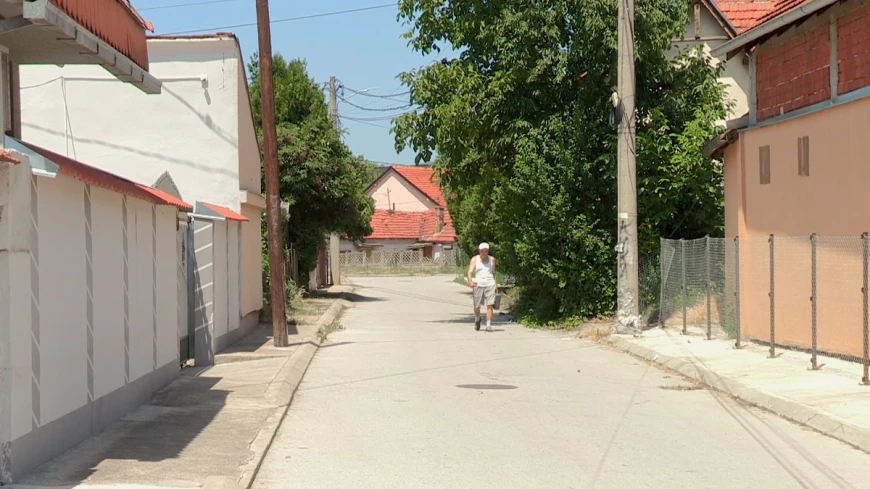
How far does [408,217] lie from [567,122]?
6258cm

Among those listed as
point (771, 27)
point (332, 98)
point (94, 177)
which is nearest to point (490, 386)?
point (94, 177)

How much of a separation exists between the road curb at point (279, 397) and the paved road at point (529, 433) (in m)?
0.11

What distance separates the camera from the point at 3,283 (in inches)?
269

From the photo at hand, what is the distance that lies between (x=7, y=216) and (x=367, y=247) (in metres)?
75.1

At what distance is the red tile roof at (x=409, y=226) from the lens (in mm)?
81312

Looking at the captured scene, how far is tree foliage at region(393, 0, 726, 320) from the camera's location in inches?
867

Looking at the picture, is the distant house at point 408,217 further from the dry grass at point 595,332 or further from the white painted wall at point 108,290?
the white painted wall at point 108,290

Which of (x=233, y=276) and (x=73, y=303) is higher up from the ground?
(x=73, y=303)

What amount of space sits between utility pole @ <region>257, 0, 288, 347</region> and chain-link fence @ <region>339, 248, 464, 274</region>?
180 feet

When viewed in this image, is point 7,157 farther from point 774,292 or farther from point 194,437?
point 774,292

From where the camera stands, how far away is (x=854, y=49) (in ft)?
47.4

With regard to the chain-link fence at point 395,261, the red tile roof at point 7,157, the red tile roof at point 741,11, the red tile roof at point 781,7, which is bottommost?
the chain-link fence at point 395,261

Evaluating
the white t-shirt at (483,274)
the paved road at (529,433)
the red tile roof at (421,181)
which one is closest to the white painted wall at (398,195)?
the red tile roof at (421,181)

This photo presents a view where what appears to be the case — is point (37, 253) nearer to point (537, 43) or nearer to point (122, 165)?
point (122, 165)
